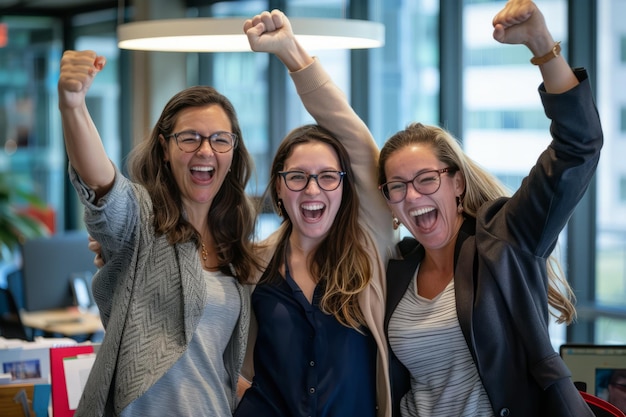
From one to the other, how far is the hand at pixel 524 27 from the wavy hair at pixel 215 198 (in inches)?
35.0

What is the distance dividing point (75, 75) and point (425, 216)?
3.24 feet

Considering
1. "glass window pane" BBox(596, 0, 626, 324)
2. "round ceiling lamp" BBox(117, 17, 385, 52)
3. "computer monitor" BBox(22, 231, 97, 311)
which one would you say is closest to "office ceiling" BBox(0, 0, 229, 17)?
"computer monitor" BBox(22, 231, 97, 311)

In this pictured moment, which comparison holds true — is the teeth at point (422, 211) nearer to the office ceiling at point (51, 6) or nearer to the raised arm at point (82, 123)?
the raised arm at point (82, 123)

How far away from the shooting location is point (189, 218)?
2.59 meters

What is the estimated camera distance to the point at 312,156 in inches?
101

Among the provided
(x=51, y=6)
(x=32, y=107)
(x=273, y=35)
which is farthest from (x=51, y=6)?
(x=273, y=35)

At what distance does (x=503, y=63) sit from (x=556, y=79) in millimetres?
3575

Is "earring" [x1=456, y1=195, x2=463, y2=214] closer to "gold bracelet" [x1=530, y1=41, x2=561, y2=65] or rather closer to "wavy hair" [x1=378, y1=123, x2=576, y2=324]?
"wavy hair" [x1=378, y1=123, x2=576, y2=324]

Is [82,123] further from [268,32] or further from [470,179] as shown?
[470,179]

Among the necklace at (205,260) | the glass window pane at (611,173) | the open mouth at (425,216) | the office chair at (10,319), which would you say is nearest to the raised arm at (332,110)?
the open mouth at (425,216)

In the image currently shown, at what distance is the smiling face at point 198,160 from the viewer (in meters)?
2.51

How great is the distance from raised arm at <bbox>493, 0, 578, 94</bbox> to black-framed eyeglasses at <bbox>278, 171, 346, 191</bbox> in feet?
2.23

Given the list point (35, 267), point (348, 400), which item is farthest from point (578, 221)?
point (35, 267)

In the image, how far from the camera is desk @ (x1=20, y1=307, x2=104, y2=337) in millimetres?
5375
